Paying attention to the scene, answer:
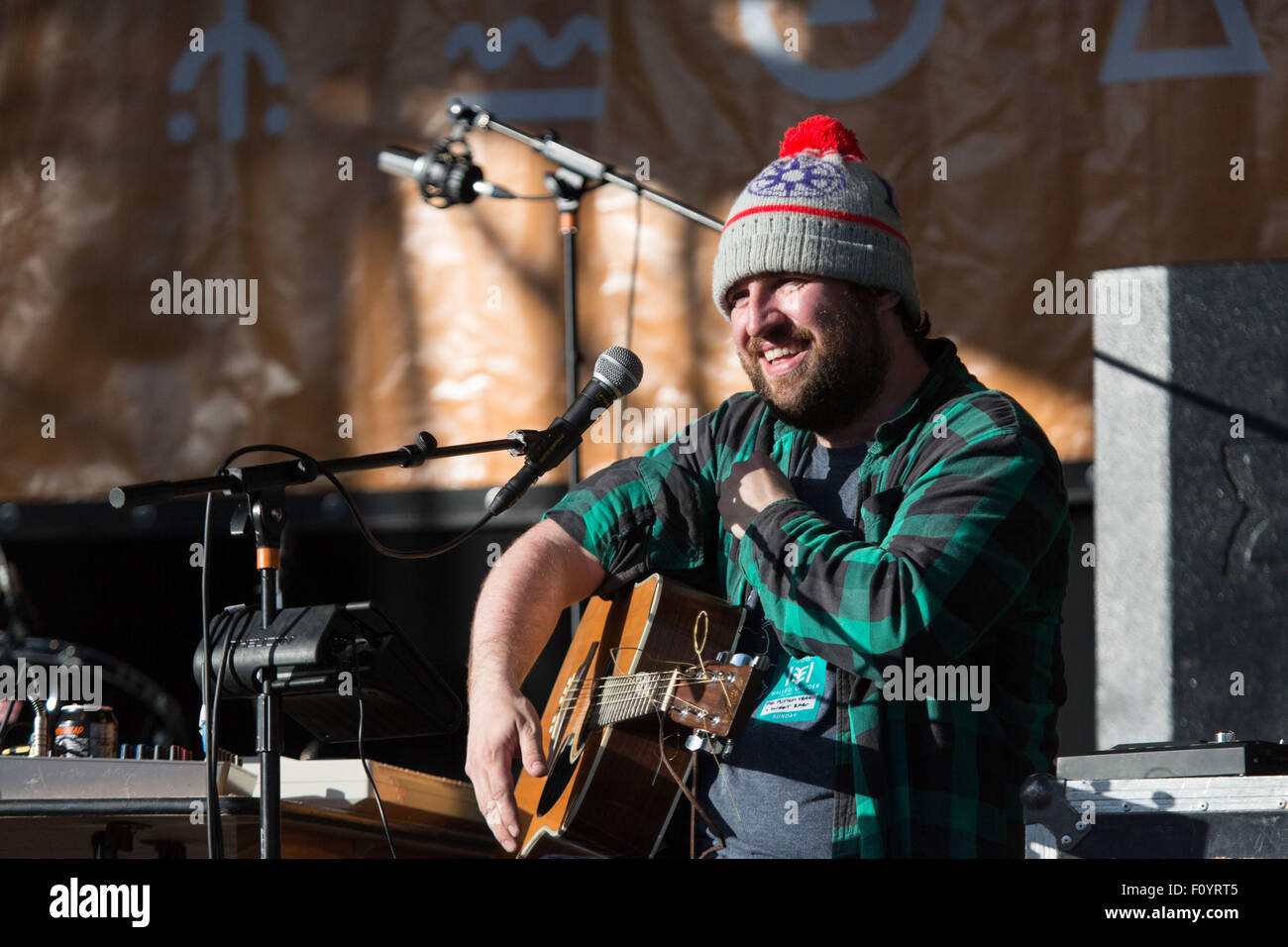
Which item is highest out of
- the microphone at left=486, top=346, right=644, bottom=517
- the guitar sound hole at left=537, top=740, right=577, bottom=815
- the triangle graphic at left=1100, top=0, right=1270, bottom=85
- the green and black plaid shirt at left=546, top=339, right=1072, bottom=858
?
the triangle graphic at left=1100, top=0, right=1270, bottom=85

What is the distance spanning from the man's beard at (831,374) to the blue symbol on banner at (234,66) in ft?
9.14

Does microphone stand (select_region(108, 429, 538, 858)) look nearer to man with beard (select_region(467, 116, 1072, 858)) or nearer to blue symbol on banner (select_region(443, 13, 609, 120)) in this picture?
man with beard (select_region(467, 116, 1072, 858))

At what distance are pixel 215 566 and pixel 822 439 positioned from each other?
8.92ft

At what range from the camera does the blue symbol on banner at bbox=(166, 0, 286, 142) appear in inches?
184

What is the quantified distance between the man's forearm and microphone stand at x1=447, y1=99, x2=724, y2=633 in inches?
Result: 33.8

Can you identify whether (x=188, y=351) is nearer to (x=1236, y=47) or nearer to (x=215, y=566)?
→ (x=215, y=566)

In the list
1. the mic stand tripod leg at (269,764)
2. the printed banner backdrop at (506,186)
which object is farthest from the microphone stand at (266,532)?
the printed banner backdrop at (506,186)

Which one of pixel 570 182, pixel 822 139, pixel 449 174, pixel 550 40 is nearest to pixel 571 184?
pixel 570 182

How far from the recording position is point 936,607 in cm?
206

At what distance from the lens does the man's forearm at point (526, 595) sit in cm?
250

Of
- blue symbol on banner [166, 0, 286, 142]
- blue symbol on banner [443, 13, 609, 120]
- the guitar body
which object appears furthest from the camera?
blue symbol on banner [166, 0, 286, 142]

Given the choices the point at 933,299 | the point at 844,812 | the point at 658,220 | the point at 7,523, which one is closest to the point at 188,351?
the point at 7,523

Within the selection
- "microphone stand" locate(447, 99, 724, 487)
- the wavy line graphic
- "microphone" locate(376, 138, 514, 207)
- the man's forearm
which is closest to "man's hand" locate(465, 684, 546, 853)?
the man's forearm

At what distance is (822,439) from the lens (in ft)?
8.16
